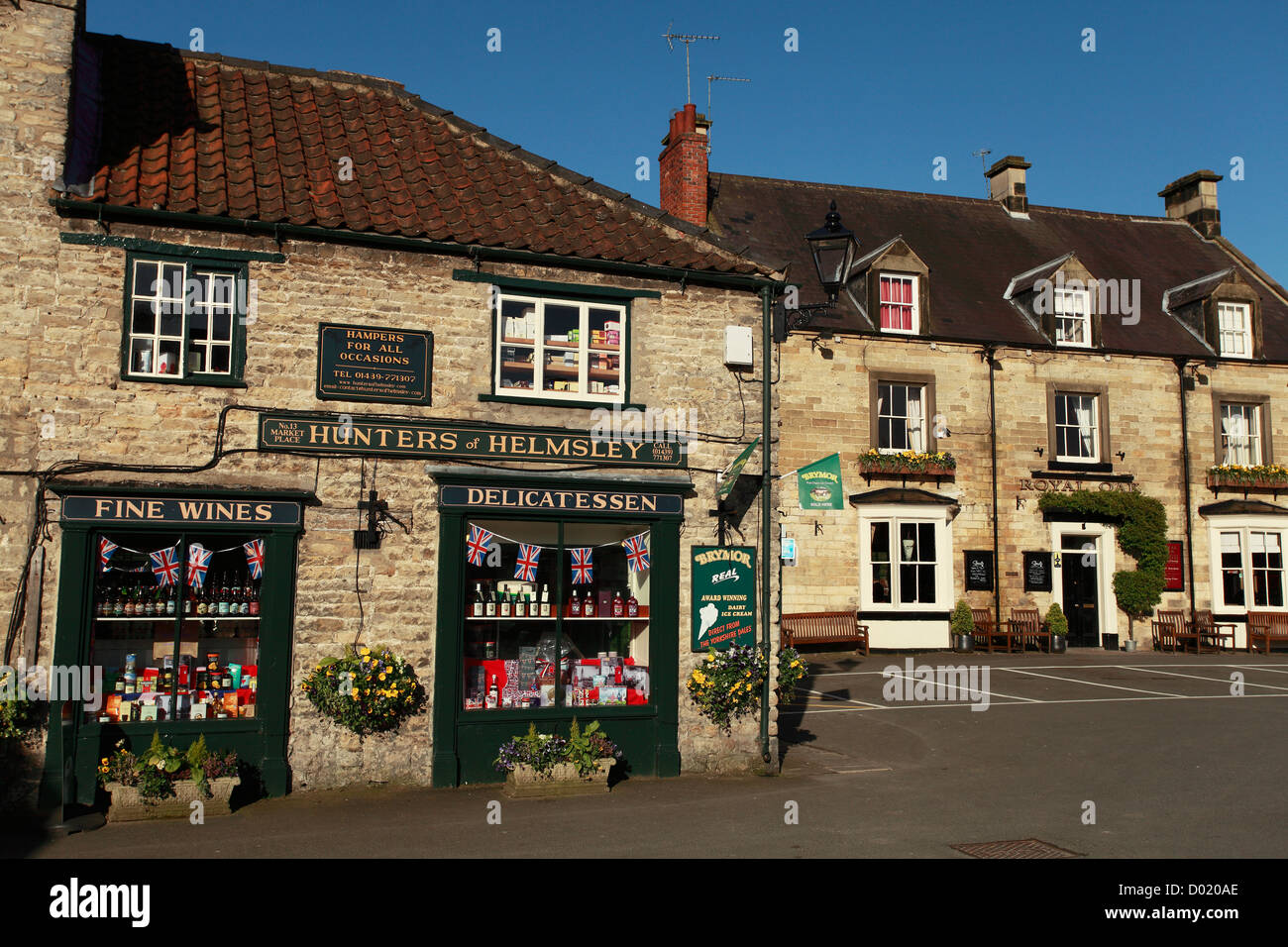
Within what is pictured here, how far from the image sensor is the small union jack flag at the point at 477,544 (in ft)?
37.1

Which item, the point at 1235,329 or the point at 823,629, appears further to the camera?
the point at 1235,329

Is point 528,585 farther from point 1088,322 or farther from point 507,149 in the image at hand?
point 1088,322

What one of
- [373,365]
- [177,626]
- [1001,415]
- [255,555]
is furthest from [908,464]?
[177,626]

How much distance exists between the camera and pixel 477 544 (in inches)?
447

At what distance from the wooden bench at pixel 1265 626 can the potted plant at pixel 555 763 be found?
2154 cm

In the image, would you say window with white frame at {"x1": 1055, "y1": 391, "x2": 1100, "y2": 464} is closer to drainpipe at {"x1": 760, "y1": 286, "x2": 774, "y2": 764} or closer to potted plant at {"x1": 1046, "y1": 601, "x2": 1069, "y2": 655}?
potted plant at {"x1": 1046, "y1": 601, "x2": 1069, "y2": 655}

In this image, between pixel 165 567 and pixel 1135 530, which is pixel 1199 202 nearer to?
pixel 1135 530

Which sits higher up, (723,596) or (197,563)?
(197,563)

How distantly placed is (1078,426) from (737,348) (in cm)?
1697

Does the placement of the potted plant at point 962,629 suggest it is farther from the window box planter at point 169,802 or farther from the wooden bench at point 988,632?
the window box planter at point 169,802

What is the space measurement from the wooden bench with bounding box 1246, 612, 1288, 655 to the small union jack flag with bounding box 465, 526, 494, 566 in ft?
73.5
